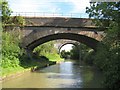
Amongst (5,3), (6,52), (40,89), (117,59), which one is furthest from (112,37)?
(5,3)

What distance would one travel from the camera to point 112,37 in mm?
15094

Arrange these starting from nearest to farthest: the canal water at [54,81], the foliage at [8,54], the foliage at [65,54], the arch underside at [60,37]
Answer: the canal water at [54,81]
the foliage at [8,54]
the arch underside at [60,37]
the foliage at [65,54]

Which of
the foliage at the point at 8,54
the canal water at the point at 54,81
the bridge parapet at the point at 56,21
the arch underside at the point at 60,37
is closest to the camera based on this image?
the canal water at the point at 54,81

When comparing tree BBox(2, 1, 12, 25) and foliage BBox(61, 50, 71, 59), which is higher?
tree BBox(2, 1, 12, 25)

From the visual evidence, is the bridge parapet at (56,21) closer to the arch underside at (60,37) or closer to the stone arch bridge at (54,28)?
the stone arch bridge at (54,28)

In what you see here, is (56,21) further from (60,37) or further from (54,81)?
(54,81)

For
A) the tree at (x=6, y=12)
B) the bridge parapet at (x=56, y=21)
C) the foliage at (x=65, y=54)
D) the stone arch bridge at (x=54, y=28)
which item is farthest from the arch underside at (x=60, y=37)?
the foliage at (x=65, y=54)

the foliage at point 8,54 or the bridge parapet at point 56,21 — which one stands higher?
the bridge parapet at point 56,21

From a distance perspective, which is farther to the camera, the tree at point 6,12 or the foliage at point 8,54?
the tree at point 6,12

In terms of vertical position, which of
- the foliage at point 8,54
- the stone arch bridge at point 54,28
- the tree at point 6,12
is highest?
the tree at point 6,12

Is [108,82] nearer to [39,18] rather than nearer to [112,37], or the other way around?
[112,37]

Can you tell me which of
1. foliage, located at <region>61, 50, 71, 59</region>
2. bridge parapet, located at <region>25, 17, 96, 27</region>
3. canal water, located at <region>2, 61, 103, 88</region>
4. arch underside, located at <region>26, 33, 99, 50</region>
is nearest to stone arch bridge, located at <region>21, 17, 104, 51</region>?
bridge parapet, located at <region>25, 17, 96, 27</region>

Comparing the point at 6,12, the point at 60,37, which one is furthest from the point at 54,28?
the point at 60,37

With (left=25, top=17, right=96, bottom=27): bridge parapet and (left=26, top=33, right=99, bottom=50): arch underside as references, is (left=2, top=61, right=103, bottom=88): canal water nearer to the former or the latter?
(left=25, top=17, right=96, bottom=27): bridge parapet
